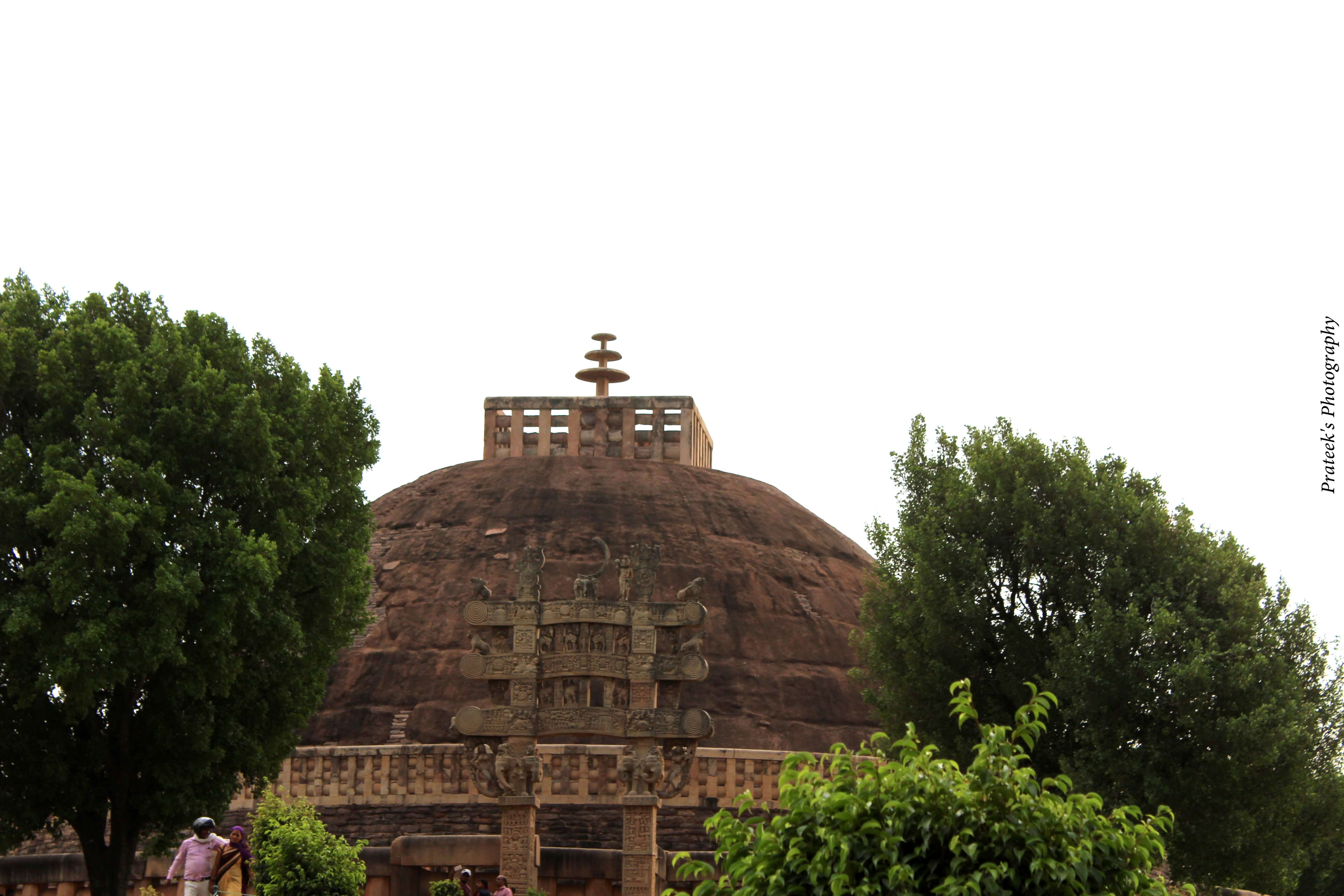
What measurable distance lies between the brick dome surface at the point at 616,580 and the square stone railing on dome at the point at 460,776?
4.79ft

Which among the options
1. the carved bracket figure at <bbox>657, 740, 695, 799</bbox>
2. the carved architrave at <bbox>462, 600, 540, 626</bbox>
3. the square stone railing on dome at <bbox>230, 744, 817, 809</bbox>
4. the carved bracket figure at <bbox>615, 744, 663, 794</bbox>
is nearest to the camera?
the carved bracket figure at <bbox>615, 744, 663, 794</bbox>

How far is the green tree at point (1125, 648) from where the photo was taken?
19.2m

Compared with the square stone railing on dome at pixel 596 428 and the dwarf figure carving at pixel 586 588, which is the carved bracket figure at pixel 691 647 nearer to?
the dwarf figure carving at pixel 586 588

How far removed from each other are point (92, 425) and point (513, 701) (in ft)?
19.9

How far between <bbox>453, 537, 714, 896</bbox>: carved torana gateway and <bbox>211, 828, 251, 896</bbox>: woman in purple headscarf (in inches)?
205

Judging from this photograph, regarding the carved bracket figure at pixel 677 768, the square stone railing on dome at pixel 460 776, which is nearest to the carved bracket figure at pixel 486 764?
the carved bracket figure at pixel 677 768

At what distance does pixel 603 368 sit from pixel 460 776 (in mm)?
13468

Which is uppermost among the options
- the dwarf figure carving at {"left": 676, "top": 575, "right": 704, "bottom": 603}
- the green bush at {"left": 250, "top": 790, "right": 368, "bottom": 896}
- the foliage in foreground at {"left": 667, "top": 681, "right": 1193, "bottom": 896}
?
the dwarf figure carving at {"left": 676, "top": 575, "right": 704, "bottom": 603}

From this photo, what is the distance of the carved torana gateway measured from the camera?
1861 centimetres

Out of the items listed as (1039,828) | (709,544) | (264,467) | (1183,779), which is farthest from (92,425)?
(709,544)

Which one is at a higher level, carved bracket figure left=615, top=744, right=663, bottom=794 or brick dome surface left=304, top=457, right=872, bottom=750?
brick dome surface left=304, top=457, right=872, bottom=750

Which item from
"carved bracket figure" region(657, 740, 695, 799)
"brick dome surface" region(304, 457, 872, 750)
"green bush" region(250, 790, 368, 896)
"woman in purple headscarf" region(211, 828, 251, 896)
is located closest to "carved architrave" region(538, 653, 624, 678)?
"carved bracket figure" region(657, 740, 695, 799)

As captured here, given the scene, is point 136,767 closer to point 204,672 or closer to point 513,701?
point 204,672

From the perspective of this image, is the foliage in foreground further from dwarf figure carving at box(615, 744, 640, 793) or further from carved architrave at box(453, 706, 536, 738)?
carved architrave at box(453, 706, 536, 738)
